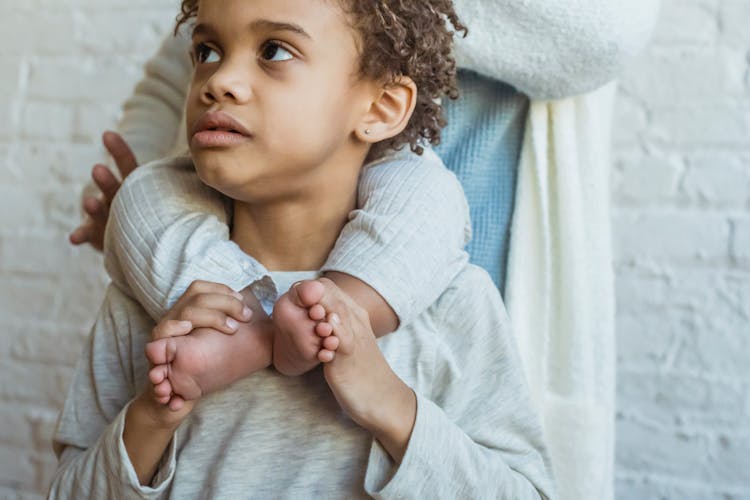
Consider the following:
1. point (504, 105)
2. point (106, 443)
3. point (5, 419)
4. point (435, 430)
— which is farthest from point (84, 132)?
point (435, 430)

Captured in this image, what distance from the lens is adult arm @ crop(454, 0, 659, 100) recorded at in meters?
0.85

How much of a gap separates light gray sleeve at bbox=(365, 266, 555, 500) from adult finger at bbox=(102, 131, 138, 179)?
47cm

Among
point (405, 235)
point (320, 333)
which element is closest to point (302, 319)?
point (320, 333)

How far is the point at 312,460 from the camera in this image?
688 mm

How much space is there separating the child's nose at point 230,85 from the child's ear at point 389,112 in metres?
0.12

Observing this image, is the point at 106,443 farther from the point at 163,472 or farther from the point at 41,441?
the point at 41,441

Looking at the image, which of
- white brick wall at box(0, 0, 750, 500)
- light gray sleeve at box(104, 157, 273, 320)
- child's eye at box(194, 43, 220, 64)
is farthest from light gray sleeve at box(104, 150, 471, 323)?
white brick wall at box(0, 0, 750, 500)

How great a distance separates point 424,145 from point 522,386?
0.83 ft

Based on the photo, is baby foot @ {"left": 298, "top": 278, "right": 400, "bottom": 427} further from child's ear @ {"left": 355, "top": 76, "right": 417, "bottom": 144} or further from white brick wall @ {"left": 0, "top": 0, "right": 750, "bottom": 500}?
white brick wall @ {"left": 0, "top": 0, "right": 750, "bottom": 500}

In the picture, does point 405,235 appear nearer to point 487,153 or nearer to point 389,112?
point 389,112

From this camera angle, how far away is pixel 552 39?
2.85 ft

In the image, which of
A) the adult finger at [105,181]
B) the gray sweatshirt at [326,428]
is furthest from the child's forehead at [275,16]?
the adult finger at [105,181]

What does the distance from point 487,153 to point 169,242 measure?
15.9 inches

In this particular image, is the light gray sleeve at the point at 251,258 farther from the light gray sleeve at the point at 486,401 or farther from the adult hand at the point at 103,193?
the adult hand at the point at 103,193
